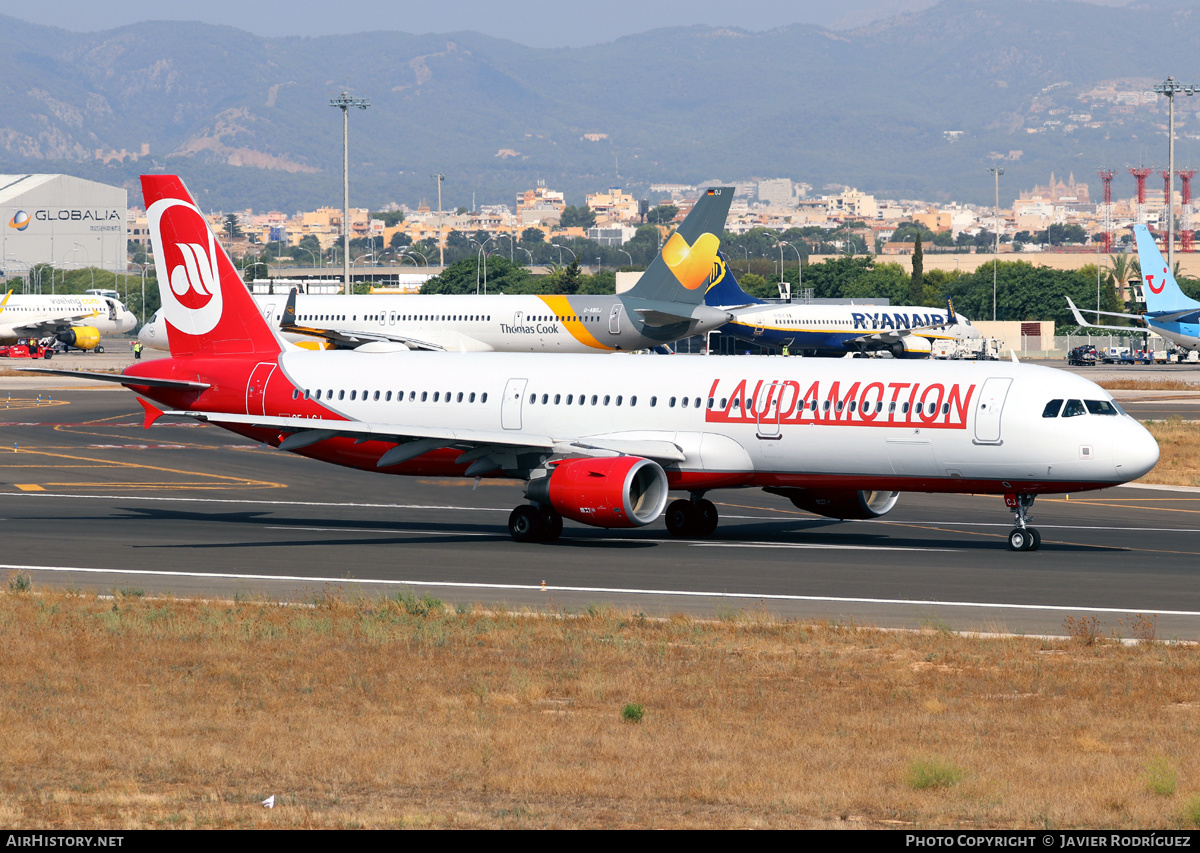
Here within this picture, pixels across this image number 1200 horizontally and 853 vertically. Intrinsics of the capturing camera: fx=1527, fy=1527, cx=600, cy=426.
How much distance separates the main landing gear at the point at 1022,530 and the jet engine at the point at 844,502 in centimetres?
325

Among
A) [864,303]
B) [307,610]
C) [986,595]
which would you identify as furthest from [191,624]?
[864,303]

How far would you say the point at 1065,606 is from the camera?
26531 millimetres

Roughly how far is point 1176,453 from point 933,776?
4769cm

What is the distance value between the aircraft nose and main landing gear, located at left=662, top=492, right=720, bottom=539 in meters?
9.64

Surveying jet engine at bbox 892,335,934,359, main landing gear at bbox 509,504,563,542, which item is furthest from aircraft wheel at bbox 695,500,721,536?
jet engine at bbox 892,335,934,359

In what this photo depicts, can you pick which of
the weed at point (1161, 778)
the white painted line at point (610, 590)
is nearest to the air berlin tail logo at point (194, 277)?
the white painted line at point (610, 590)

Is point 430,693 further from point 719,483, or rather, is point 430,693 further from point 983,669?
point 719,483

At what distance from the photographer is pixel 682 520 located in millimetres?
37156

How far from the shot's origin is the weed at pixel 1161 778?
46.5 feet

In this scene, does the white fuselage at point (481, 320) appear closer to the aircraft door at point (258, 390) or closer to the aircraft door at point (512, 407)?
the aircraft door at point (258, 390)

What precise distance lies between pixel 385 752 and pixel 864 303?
149 m

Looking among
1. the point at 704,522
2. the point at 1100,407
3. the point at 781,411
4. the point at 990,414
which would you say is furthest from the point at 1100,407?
the point at 704,522

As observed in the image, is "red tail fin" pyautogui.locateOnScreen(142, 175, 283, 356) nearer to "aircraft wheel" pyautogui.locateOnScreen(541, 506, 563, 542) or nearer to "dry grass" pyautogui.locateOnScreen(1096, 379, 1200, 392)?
"aircraft wheel" pyautogui.locateOnScreen(541, 506, 563, 542)

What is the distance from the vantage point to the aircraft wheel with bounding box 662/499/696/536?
37000mm
